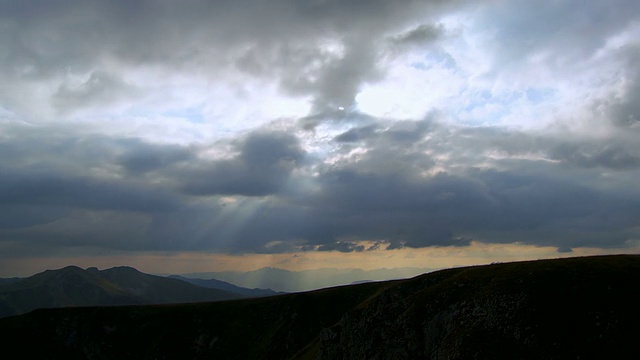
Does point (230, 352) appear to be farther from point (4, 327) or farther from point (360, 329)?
point (4, 327)

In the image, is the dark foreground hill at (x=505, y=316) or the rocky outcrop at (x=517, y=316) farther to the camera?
the dark foreground hill at (x=505, y=316)

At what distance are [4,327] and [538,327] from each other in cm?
17810

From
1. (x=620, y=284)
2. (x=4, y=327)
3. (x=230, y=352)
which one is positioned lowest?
(x=230, y=352)

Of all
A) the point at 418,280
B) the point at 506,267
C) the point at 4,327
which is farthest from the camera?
→ the point at 4,327

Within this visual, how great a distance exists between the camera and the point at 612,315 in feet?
162

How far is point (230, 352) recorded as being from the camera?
13338cm

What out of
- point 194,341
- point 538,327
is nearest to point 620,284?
point 538,327

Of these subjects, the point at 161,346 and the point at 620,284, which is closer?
the point at 620,284

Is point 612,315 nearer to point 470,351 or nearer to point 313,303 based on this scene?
point 470,351

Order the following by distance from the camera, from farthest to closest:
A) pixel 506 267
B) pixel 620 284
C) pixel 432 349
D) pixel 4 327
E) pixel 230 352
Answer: pixel 4 327 < pixel 230 352 < pixel 506 267 < pixel 432 349 < pixel 620 284

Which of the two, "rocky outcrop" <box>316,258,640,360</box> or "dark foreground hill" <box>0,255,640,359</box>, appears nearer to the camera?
"rocky outcrop" <box>316,258,640,360</box>

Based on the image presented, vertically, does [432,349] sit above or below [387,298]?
below

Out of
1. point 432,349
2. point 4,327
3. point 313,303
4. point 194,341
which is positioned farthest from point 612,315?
point 4,327

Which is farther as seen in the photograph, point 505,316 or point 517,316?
point 505,316
